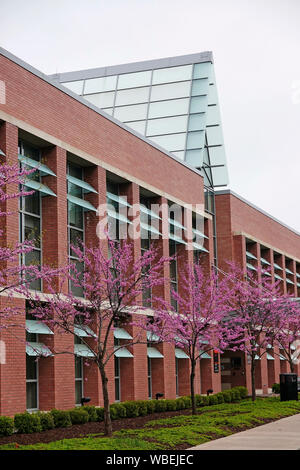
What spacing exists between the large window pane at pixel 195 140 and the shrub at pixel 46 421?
2433cm

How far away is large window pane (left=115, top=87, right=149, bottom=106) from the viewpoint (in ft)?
158

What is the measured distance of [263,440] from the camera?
17.4m

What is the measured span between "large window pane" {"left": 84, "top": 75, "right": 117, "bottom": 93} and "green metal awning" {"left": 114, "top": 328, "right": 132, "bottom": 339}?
78.5 feet

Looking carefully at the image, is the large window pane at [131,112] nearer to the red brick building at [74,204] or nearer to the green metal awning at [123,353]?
the red brick building at [74,204]

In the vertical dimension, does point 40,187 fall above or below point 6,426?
above

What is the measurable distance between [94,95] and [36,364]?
95.3 ft

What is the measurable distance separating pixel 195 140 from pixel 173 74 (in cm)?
697

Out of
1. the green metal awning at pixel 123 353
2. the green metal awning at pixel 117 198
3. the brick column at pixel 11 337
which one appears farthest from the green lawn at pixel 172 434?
the green metal awning at pixel 117 198

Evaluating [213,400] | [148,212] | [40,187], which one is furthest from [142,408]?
[40,187]

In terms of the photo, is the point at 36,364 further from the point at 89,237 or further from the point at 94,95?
the point at 94,95

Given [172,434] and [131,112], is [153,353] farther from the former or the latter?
[131,112]

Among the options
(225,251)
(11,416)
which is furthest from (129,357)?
(225,251)

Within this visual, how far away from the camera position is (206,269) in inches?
1563
